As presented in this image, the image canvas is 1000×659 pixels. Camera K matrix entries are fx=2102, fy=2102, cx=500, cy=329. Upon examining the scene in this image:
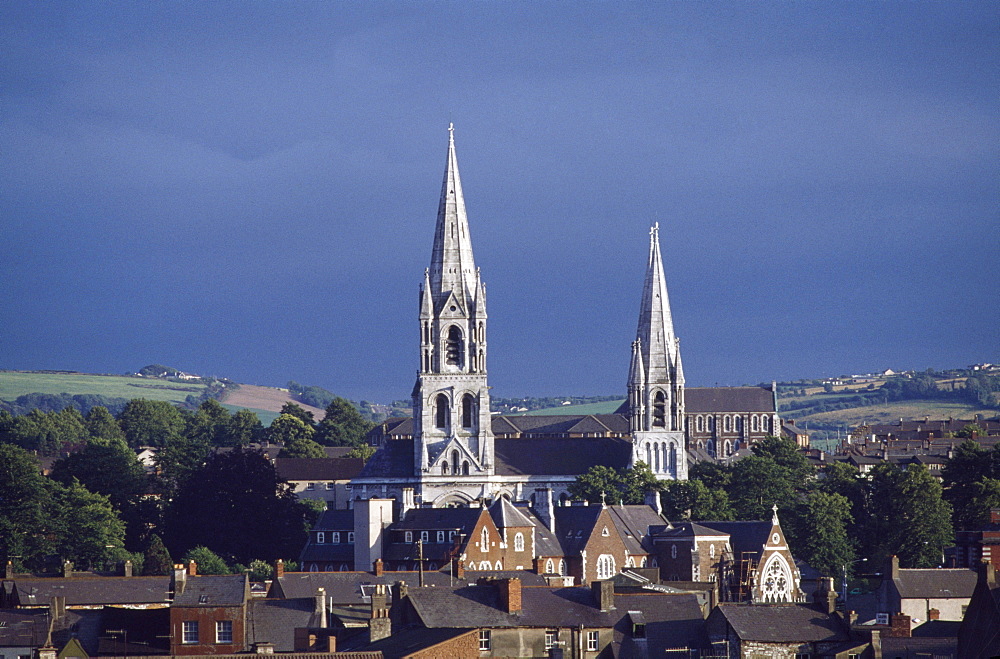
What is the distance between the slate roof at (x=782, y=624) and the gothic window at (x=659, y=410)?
83934 millimetres

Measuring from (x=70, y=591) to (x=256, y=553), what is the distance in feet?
124

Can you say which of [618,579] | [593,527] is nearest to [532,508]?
[593,527]

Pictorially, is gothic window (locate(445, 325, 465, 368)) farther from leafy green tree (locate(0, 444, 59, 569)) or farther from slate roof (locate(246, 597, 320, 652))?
slate roof (locate(246, 597, 320, 652))

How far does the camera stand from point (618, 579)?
10275 cm

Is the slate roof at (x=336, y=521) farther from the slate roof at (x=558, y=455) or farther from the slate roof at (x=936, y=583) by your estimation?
the slate roof at (x=936, y=583)

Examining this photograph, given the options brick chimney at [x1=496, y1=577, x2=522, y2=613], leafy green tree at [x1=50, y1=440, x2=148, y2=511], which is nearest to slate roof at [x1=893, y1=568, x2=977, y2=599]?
brick chimney at [x1=496, y1=577, x2=522, y2=613]

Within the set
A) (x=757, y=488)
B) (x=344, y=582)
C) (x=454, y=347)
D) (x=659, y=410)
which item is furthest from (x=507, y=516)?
(x=659, y=410)

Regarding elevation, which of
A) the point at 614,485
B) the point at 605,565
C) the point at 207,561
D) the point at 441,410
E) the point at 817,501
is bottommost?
the point at 605,565

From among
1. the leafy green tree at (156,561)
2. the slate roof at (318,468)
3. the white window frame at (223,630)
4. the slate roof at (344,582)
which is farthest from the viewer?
the slate roof at (318,468)

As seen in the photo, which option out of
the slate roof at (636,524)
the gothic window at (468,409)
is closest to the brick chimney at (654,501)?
the slate roof at (636,524)

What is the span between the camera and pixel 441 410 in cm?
→ 15150

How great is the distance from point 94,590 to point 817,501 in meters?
48.2

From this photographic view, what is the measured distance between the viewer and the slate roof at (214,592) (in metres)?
79.6

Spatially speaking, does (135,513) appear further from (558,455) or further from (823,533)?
(823,533)
